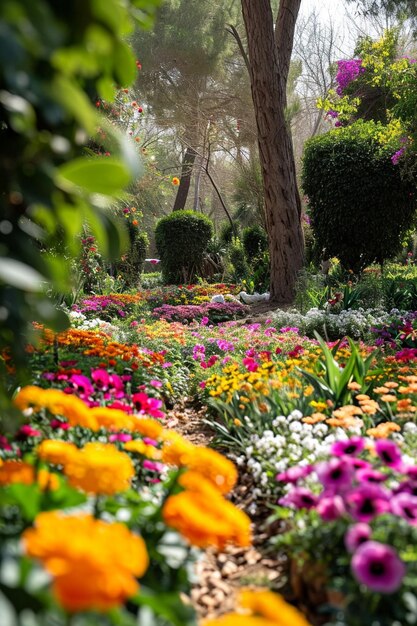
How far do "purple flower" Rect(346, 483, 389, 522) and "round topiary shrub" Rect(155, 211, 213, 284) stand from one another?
13.5 metres

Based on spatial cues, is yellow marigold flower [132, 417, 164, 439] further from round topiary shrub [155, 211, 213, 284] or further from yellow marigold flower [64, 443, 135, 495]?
round topiary shrub [155, 211, 213, 284]

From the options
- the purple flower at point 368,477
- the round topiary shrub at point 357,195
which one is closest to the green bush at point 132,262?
the round topiary shrub at point 357,195

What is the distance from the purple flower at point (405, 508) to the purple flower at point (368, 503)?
0.02 metres

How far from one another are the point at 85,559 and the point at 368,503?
0.84 meters

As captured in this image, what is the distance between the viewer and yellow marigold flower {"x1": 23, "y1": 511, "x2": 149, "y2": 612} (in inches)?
36.0

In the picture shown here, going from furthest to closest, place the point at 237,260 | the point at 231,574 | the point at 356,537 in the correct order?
the point at 237,260 → the point at 231,574 → the point at 356,537

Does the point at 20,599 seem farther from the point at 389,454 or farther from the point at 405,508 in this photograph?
the point at 389,454

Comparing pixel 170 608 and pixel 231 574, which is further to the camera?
pixel 231 574

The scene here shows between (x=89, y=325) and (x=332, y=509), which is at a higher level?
(x=89, y=325)

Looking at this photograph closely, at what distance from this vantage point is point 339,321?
270 inches

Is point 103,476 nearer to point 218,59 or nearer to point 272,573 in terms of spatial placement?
point 272,573

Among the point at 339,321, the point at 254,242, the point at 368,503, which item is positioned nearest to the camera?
the point at 368,503

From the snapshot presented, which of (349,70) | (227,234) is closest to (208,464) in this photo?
(349,70)

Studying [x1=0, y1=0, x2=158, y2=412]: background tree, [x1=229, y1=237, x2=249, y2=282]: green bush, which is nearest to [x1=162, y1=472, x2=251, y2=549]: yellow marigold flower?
[x1=0, y1=0, x2=158, y2=412]: background tree
